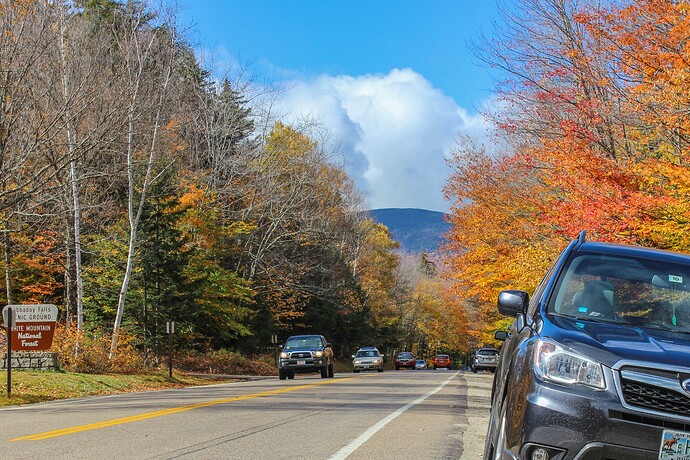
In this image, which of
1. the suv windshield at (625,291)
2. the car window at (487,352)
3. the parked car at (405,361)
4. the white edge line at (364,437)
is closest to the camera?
the suv windshield at (625,291)

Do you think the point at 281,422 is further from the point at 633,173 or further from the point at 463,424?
the point at 633,173

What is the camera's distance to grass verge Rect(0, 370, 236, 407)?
17.0m

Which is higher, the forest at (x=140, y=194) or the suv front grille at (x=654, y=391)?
the forest at (x=140, y=194)

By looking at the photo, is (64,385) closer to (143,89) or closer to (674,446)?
(143,89)

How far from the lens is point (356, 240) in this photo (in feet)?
220

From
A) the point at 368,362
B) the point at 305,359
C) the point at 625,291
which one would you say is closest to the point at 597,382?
the point at 625,291

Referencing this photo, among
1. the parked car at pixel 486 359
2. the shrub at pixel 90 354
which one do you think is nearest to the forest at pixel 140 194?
the shrub at pixel 90 354

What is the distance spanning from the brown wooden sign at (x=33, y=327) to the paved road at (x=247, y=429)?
461cm

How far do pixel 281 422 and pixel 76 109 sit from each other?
46.3ft

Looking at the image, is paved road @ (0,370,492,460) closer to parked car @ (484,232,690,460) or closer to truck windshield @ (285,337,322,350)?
parked car @ (484,232,690,460)

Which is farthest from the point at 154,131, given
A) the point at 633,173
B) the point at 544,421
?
the point at 544,421

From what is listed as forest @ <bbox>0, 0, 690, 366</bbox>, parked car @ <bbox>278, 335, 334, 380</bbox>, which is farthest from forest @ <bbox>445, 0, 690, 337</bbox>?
parked car @ <bbox>278, 335, 334, 380</bbox>

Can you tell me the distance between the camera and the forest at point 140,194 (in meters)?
21.1

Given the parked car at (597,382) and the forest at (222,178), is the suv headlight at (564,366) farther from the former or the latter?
the forest at (222,178)
